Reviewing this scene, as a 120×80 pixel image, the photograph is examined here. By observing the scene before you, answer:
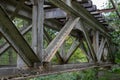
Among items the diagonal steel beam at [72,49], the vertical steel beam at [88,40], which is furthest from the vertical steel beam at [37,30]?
the diagonal steel beam at [72,49]

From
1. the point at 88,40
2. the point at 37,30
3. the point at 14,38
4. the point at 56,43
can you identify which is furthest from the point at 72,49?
the point at 14,38

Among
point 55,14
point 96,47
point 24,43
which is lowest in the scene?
point 96,47

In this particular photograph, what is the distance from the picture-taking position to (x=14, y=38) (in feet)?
11.0

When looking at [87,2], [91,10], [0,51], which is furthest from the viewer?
[91,10]

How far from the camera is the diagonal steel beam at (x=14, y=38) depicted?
3.12 m

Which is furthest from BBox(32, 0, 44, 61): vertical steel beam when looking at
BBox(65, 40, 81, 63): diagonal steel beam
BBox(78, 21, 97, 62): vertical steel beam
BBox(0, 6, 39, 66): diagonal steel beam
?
BBox(65, 40, 81, 63): diagonal steel beam

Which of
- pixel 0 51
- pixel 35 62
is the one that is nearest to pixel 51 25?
pixel 0 51

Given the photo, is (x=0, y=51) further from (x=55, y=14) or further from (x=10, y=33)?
(x=10, y=33)

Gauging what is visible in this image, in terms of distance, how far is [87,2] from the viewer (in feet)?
24.7

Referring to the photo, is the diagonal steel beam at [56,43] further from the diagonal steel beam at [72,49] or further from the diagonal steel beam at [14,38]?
the diagonal steel beam at [72,49]

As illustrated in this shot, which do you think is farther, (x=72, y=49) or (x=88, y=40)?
(x=72, y=49)

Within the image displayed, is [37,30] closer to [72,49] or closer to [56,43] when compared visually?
[56,43]

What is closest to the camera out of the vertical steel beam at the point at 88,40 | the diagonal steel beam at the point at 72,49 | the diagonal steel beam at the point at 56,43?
the diagonal steel beam at the point at 56,43

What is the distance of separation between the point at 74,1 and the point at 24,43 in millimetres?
3367
